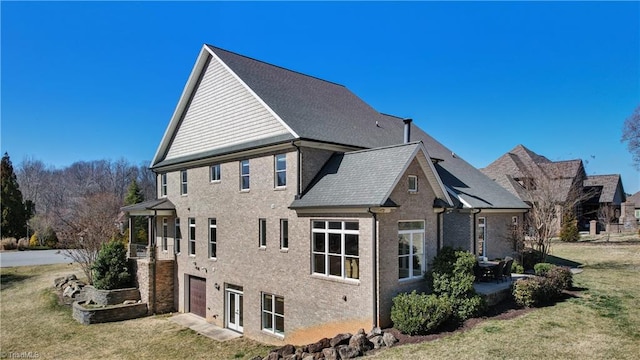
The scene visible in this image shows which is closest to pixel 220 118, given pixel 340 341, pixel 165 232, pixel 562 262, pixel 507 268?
pixel 165 232

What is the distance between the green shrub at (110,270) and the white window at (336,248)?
15309 millimetres

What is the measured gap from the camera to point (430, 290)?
14.1 meters

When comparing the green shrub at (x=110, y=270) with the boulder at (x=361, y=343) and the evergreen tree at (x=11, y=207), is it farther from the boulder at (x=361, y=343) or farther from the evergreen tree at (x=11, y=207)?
the evergreen tree at (x=11, y=207)

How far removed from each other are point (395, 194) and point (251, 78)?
996 cm

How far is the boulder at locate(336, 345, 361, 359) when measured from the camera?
10953 millimetres

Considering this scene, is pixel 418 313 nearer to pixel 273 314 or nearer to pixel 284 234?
pixel 284 234

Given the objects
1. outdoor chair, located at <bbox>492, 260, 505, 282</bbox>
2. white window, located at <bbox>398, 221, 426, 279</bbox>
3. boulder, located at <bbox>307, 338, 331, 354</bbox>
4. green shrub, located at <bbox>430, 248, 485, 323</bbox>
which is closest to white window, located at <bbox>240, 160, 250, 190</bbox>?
white window, located at <bbox>398, 221, 426, 279</bbox>

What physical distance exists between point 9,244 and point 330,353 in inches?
1840

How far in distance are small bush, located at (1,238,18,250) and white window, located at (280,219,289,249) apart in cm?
4166

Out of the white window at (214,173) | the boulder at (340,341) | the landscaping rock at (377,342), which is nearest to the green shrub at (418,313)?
the landscaping rock at (377,342)

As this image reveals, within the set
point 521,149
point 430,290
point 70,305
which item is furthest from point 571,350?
point 521,149

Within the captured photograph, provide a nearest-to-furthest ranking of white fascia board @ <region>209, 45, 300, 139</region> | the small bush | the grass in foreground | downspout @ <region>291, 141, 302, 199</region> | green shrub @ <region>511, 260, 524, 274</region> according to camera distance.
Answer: downspout @ <region>291, 141, 302, 199</region>, white fascia board @ <region>209, 45, 300, 139</region>, the grass in foreground, green shrub @ <region>511, 260, 524, 274</region>, the small bush

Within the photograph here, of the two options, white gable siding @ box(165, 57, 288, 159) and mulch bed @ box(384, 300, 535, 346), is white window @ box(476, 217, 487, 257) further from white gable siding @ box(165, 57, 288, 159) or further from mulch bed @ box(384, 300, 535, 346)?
white gable siding @ box(165, 57, 288, 159)

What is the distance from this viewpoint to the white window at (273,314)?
16859mm
